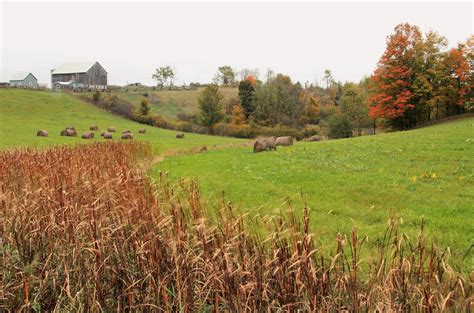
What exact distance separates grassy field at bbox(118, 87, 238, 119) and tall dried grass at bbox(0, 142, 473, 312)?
68707mm

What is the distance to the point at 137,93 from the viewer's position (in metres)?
82.7

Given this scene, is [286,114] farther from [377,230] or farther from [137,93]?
[377,230]

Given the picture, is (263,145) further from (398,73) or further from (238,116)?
(238,116)

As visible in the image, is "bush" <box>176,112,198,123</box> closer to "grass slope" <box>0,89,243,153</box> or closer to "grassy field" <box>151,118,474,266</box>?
"grass slope" <box>0,89,243,153</box>

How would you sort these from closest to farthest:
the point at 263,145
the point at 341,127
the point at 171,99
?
the point at 263,145, the point at 341,127, the point at 171,99

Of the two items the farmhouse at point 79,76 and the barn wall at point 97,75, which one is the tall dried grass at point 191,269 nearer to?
the farmhouse at point 79,76

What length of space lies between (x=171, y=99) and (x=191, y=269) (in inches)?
3229

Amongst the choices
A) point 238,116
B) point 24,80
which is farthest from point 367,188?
point 24,80

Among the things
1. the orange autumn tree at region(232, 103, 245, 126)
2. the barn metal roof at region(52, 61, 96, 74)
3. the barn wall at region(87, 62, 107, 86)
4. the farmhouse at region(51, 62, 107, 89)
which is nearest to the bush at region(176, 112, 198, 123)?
the orange autumn tree at region(232, 103, 245, 126)

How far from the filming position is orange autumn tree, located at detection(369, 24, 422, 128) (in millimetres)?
42875

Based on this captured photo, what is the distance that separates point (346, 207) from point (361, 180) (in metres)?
3.11

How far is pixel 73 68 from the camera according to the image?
8550 centimetres

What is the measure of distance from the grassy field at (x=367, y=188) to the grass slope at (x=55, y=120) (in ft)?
64.5

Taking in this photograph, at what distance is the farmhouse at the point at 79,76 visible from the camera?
83.9 metres
